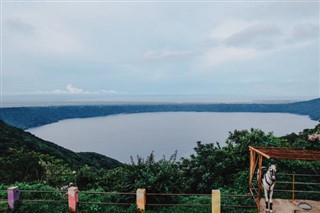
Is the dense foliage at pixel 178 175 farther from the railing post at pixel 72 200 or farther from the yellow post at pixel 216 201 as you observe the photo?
the yellow post at pixel 216 201

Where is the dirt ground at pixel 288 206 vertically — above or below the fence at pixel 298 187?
above

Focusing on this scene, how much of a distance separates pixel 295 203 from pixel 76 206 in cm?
768

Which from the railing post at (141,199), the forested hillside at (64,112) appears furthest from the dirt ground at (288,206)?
the forested hillside at (64,112)

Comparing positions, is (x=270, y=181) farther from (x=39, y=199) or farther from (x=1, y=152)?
(x=1, y=152)

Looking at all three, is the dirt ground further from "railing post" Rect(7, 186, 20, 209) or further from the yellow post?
"railing post" Rect(7, 186, 20, 209)

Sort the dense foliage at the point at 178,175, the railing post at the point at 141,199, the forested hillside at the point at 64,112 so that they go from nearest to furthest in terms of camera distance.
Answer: the railing post at the point at 141,199 → the dense foliage at the point at 178,175 → the forested hillside at the point at 64,112

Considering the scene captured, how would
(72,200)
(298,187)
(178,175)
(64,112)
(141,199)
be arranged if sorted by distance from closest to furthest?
(141,199)
(72,200)
(178,175)
(298,187)
(64,112)

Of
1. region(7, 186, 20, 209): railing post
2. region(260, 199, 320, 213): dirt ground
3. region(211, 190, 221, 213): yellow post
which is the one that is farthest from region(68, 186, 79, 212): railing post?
region(260, 199, 320, 213): dirt ground

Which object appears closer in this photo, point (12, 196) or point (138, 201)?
point (138, 201)

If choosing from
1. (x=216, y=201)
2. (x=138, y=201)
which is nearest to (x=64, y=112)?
(x=138, y=201)

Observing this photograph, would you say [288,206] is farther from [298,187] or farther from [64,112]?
[64,112]

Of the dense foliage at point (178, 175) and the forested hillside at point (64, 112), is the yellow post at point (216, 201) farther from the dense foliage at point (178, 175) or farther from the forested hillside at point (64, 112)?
the forested hillside at point (64, 112)

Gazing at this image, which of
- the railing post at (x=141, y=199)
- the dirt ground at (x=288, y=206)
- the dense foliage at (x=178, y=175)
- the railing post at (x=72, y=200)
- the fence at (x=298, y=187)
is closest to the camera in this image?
the dirt ground at (x=288, y=206)

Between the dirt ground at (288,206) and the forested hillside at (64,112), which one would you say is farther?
the forested hillside at (64,112)
